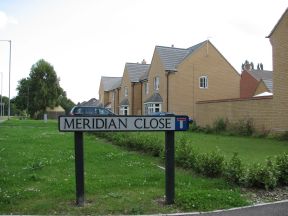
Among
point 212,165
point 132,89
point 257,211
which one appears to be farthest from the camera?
point 132,89

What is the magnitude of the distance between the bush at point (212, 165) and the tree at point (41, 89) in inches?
3014

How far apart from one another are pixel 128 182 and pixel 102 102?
68.1m

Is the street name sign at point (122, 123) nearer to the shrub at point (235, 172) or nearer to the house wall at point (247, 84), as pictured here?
the shrub at point (235, 172)

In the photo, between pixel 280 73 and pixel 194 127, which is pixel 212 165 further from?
pixel 194 127

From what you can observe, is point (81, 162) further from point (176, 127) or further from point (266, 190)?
point (266, 190)

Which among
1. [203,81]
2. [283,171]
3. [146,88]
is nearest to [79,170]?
[283,171]

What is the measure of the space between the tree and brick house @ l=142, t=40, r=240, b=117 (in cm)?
4202

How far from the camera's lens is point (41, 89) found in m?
83.5

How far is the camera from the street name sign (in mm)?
7184

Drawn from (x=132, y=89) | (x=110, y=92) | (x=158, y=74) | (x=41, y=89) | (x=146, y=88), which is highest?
(x=41, y=89)

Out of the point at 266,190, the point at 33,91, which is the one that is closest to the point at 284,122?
the point at 266,190

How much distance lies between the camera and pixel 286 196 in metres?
7.98

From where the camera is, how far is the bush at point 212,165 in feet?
31.1

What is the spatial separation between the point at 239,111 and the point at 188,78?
15760 mm
